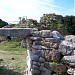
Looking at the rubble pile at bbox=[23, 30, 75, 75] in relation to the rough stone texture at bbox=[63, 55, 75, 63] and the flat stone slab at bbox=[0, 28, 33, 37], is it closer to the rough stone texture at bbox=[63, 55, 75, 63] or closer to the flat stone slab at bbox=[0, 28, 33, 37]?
the rough stone texture at bbox=[63, 55, 75, 63]

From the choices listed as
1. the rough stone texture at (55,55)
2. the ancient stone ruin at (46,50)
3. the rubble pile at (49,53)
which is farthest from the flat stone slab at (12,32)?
the rough stone texture at (55,55)

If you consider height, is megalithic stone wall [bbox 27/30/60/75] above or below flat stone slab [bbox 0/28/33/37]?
below

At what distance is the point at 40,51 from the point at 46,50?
0.20 meters

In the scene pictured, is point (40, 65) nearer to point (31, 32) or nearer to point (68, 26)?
point (31, 32)

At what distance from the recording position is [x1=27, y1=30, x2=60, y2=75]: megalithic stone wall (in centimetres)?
901

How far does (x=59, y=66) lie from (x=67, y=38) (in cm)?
102

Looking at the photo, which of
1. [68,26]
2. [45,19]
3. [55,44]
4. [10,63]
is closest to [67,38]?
[55,44]

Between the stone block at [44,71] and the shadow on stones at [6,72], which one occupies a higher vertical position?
the stone block at [44,71]

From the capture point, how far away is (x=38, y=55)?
9.13 meters

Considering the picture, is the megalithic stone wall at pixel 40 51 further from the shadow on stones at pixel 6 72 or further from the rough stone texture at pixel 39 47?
the shadow on stones at pixel 6 72

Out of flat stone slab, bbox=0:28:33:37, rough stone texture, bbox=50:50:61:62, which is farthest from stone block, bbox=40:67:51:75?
flat stone slab, bbox=0:28:33:37

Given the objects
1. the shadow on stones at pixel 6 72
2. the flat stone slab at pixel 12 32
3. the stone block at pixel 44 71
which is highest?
the flat stone slab at pixel 12 32

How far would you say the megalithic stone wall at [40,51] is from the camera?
29.6 ft

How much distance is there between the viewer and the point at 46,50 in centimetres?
918
